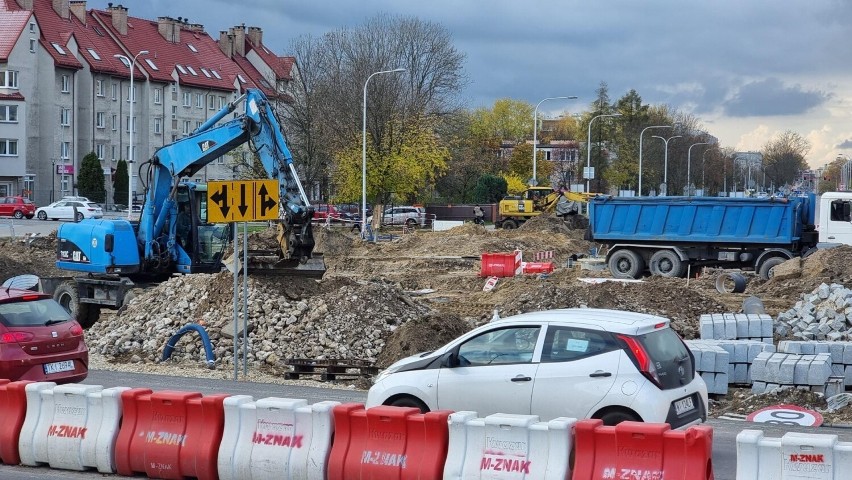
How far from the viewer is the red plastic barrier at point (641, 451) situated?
339 inches

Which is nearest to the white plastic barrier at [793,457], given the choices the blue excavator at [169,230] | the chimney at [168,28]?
the blue excavator at [169,230]

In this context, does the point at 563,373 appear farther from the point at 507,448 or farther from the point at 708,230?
the point at 708,230

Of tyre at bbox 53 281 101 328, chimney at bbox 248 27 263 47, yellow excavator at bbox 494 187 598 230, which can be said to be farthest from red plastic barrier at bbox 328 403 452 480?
chimney at bbox 248 27 263 47

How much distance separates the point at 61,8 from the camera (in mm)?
78125

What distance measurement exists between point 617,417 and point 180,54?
8215cm

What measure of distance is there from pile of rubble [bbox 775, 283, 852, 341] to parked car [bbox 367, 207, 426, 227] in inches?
1831

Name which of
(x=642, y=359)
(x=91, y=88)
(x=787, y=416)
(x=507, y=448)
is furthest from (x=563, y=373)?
(x=91, y=88)

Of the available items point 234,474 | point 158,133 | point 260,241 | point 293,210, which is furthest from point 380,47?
point 234,474

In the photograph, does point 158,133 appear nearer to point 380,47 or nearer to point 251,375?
point 380,47

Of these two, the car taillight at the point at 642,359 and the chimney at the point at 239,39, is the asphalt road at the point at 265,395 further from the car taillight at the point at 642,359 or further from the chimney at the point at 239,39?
the chimney at the point at 239,39

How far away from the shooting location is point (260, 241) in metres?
38.2

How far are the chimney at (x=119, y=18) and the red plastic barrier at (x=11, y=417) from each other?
74971 millimetres

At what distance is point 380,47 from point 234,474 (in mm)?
63440

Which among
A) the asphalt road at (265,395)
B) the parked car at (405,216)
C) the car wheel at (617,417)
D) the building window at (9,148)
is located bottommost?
the asphalt road at (265,395)
